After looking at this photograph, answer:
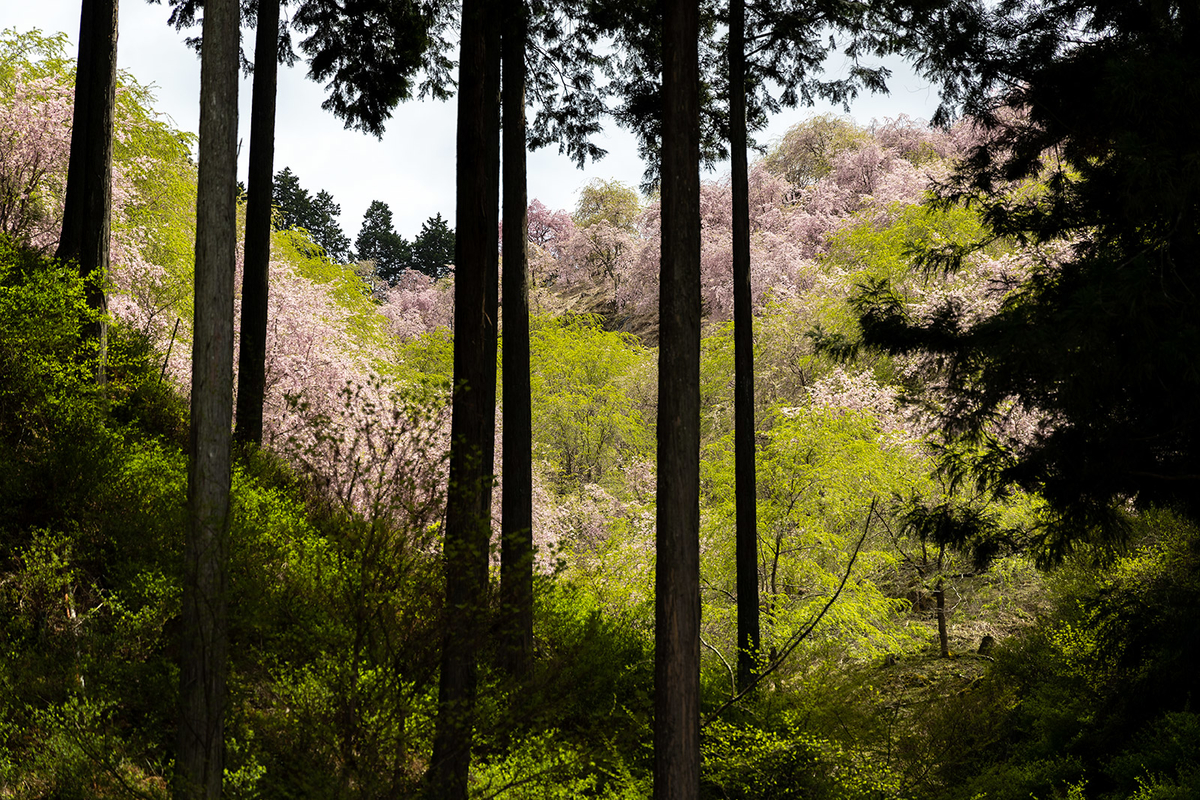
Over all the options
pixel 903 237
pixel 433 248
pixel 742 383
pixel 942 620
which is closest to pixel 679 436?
pixel 742 383

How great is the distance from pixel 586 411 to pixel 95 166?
13275mm

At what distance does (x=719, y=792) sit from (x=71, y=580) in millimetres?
6438

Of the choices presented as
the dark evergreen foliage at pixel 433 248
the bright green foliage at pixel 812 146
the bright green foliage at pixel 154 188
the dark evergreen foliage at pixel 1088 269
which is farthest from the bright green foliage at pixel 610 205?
the dark evergreen foliage at pixel 1088 269

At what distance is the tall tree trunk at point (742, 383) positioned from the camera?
Result: 9.28m

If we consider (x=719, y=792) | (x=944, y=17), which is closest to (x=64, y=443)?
(x=719, y=792)

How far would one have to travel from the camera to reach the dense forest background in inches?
206

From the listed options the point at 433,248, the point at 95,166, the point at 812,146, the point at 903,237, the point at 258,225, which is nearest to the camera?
the point at 95,166

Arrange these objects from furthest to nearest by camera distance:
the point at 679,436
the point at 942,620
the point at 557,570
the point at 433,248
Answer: the point at 433,248 < the point at 942,620 < the point at 679,436 < the point at 557,570

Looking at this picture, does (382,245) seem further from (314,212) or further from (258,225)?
(258,225)

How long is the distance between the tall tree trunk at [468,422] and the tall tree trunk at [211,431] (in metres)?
1.34

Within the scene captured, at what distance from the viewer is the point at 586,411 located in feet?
68.0

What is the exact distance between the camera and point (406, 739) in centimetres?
487

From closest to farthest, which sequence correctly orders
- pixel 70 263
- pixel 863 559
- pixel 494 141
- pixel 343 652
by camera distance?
1. pixel 343 652
2. pixel 70 263
3. pixel 494 141
4. pixel 863 559

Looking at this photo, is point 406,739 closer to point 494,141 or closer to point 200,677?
point 200,677
